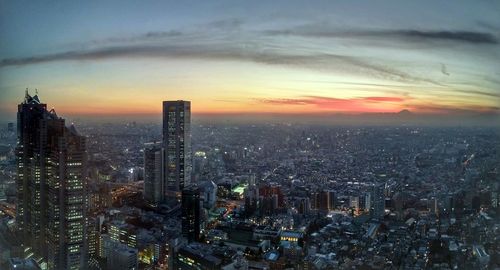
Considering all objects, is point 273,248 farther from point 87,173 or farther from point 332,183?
point 87,173

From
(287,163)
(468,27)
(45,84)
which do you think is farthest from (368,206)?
(45,84)

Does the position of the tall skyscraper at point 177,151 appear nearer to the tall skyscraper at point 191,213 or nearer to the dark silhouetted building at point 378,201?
the tall skyscraper at point 191,213

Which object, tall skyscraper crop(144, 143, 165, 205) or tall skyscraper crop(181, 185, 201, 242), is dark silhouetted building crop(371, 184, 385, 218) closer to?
tall skyscraper crop(181, 185, 201, 242)

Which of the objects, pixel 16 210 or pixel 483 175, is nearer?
pixel 483 175

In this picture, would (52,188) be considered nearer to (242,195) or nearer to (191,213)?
(191,213)

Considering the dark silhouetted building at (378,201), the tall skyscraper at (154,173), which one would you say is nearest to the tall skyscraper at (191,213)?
the tall skyscraper at (154,173)

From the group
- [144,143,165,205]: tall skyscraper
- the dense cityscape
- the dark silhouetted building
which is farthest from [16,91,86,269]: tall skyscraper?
the dark silhouetted building
